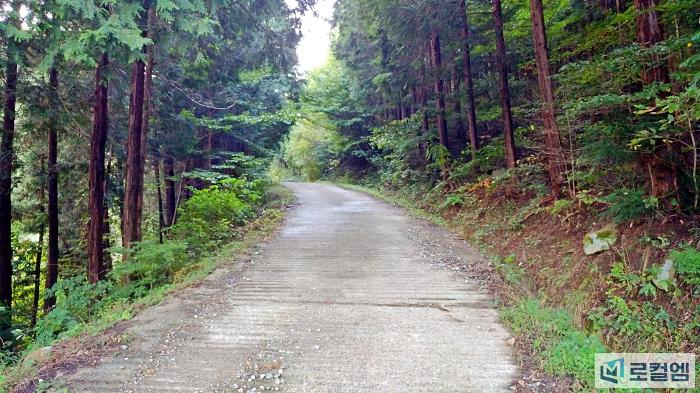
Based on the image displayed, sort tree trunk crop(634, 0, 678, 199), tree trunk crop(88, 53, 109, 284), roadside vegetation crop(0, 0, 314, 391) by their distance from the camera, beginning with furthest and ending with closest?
tree trunk crop(88, 53, 109, 284) → roadside vegetation crop(0, 0, 314, 391) → tree trunk crop(634, 0, 678, 199)

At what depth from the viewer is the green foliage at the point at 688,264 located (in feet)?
13.4

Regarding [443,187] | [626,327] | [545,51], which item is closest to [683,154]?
[626,327]

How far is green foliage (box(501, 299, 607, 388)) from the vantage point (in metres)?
3.50

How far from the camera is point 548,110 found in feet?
23.9

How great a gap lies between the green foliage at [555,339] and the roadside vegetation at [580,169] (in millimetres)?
15

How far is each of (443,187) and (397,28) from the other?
5.37 m

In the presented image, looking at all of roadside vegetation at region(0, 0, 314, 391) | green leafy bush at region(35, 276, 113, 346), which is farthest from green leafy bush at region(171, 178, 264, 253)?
green leafy bush at region(35, 276, 113, 346)

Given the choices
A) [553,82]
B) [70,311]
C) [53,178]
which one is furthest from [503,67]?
[53,178]

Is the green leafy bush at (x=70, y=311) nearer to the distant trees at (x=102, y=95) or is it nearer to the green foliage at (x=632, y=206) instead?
the distant trees at (x=102, y=95)

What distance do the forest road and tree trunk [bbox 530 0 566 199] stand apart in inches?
82.7

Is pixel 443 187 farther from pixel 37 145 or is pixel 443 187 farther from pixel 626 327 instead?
pixel 37 145

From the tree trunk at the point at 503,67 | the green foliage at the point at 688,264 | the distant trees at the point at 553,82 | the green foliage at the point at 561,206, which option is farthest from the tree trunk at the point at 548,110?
the green foliage at the point at 688,264

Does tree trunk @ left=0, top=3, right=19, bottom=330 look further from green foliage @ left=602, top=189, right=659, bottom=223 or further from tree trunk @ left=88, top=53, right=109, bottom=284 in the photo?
green foliage @ left=602, top=189, right=659, bottom=223

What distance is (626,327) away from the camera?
408 cm
